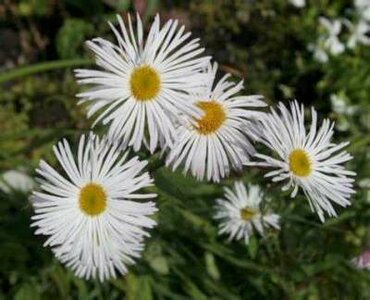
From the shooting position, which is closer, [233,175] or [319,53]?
[233,175]

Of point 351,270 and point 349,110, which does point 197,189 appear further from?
point 349,110

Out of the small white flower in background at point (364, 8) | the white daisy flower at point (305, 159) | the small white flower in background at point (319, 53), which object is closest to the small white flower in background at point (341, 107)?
the small white flower in background at point (319, 53)

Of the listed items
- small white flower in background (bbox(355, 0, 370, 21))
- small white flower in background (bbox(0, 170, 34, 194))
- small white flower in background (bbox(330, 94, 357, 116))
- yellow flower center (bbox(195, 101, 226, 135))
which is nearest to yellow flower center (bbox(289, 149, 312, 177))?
yellow flower center (bbox(195, 101, 226, 135))

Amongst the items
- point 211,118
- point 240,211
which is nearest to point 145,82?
point 211,118

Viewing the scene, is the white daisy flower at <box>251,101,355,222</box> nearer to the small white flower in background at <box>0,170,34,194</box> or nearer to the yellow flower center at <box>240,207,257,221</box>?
the yellow flower center at <box>240,207,257,221</box>

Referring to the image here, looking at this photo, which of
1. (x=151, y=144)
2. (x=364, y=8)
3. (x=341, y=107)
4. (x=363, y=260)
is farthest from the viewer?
(x=364, y=8)

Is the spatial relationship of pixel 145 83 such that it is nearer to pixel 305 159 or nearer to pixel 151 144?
pixel 151 144
